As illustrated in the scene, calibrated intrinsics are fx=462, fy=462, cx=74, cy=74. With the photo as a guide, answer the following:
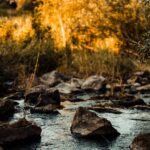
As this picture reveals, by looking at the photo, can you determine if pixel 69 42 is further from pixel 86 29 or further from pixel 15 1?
pixel 15 1

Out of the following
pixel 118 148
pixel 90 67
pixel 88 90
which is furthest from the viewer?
pixel 90 67

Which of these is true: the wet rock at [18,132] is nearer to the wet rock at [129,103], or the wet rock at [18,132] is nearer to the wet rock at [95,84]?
the wet rock at [129,103]

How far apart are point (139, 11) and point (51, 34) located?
31.4 feet

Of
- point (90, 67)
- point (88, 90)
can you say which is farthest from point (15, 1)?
point (88, 90)

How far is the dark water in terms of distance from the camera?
1473 cm

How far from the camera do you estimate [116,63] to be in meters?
35.8

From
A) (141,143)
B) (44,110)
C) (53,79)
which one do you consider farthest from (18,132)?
(53,79)

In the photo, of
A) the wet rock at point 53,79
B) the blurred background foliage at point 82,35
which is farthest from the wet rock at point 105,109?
the blurred background foliage at point 82,35

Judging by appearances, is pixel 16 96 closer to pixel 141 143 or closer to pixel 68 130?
pixel 68 130

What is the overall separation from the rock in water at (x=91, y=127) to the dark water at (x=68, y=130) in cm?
30

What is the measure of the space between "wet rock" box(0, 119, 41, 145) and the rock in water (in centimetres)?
141

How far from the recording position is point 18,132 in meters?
15.2

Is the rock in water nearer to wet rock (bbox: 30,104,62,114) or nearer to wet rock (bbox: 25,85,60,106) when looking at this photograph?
wet rock (bbox: 30,104,62,114)

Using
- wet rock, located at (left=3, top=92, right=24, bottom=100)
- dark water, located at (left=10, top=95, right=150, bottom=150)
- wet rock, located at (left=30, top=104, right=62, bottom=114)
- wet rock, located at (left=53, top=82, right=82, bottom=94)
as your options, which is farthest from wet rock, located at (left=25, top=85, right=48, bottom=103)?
wet rock, located at (left=53, top=82, right=82, bottom=94)
